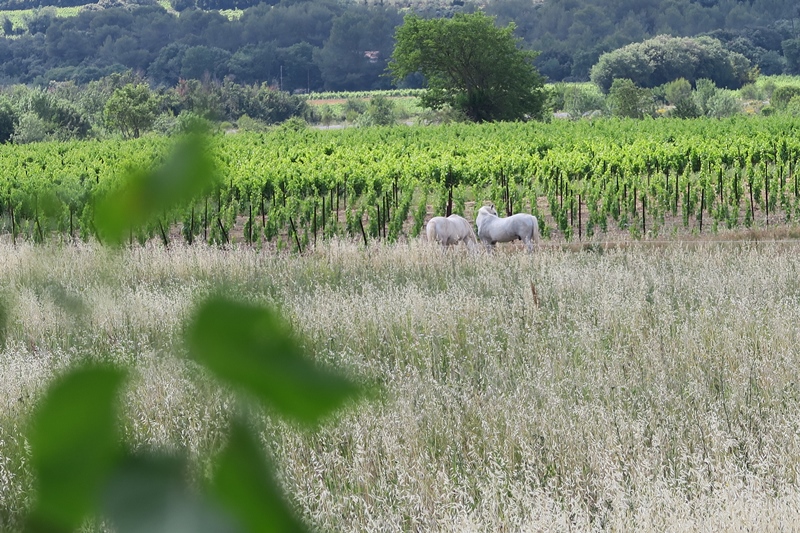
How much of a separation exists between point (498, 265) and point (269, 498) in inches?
367

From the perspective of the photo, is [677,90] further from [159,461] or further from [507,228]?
[159,461]

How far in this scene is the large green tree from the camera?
51156mm

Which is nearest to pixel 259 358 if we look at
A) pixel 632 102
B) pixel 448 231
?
pixel 448 231

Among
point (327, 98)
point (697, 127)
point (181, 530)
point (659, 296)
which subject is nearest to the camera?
point (181, 530)

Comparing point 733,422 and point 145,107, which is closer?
point 733,422

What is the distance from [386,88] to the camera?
→ 117125 mm

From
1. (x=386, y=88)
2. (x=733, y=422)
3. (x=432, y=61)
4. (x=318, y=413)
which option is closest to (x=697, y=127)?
(x=432, y=61)

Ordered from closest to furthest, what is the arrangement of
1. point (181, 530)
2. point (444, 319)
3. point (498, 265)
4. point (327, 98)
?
point (181, 530)
point (444, 319)
point (498, 265)
point (327, 98)

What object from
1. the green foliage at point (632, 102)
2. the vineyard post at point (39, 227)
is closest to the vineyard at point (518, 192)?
the vineyard post at point (39, 227)

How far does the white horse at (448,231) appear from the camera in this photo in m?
11.1

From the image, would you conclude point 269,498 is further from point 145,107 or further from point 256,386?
point 145,107

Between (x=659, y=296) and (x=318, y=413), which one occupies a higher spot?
(x=318, y=413)

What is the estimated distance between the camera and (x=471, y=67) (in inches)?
2055

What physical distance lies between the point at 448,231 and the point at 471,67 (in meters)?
42.6
